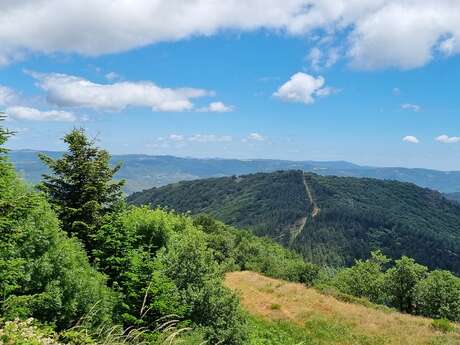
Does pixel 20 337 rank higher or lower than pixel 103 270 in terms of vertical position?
higher

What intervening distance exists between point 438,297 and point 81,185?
55.7 meters

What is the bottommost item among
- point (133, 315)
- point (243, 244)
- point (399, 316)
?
point (243, 244)

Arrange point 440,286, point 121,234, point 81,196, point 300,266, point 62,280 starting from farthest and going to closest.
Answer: point 300,266 < point 440,286 < point 81,196 < point 121,234 < point 62,280

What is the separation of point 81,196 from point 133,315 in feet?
41.8

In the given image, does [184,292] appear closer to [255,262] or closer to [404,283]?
[404,283]

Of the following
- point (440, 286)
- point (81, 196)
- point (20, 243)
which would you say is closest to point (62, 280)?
point (20, 243)

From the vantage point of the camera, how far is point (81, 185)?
108ft

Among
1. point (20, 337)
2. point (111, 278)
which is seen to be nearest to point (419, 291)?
point (111, 278)

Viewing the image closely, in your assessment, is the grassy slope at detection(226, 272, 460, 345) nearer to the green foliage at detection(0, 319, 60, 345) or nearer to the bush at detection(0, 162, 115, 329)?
the bush at detection(0, 162, 115, 329)

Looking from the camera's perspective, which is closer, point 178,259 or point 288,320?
point 178,259

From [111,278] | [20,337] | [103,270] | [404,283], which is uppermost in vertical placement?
[20,337]

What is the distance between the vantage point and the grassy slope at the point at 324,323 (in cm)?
3180

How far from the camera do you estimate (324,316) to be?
37625 millimetres

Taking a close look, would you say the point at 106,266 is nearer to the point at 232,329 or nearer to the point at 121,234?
the point at 121,234
